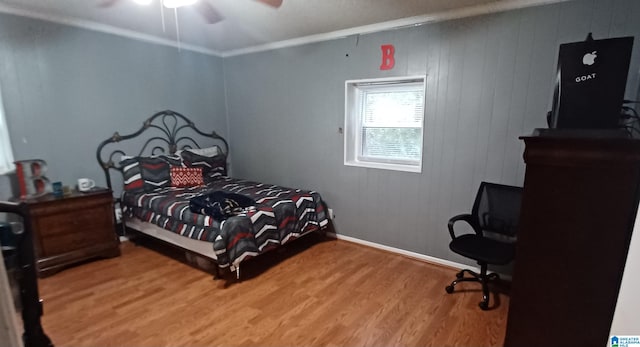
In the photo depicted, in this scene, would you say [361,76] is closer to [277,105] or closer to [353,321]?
[277,105]

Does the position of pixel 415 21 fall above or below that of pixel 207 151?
above

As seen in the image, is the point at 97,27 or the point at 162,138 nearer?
the point at 97,27

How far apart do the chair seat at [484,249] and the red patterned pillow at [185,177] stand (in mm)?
2811

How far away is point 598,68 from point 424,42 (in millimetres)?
1519

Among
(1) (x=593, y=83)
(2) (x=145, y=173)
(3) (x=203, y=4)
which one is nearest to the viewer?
(1) (x=593, y=83)

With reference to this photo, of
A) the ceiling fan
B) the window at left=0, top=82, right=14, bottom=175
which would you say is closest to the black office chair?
the ceiling fan

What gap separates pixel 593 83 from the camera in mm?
1435

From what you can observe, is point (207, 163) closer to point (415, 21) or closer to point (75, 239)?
point (75, 239)

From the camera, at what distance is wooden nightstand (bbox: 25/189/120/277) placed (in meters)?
2.61

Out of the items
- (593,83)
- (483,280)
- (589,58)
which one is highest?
(589,58)

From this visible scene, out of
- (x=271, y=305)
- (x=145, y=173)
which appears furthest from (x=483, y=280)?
(x=145, y=173)

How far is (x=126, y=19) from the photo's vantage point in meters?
2.93

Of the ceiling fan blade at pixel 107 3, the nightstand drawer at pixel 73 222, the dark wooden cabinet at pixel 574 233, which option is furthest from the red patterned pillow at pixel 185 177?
the dark wooden cabinet at pixel 574 233

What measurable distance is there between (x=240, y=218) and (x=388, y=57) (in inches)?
80.0
